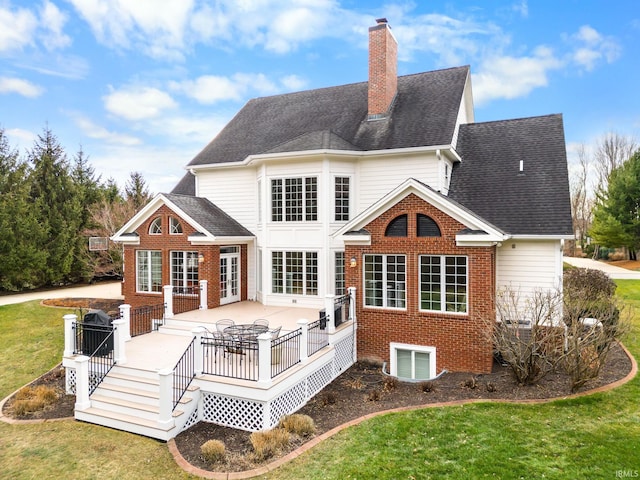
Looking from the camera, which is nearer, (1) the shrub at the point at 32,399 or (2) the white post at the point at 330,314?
(1) the shrub at the point at 32,399

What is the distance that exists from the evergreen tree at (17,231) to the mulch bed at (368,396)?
621 inches

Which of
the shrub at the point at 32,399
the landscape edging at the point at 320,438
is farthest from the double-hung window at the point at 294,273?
the shrub at the point at 32,399

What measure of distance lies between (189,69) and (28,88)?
849cm

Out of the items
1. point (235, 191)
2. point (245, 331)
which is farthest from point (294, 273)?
point (245, 331)

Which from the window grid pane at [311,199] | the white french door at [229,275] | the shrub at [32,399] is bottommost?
the shrub at [32,399]

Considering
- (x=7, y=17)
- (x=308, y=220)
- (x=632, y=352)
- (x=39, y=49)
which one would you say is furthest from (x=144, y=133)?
(x=632, y=352)

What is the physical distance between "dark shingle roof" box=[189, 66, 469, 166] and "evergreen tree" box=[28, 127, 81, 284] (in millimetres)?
14016

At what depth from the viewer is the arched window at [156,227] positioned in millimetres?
15344

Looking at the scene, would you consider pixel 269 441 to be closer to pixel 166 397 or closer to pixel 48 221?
pixel 166 397

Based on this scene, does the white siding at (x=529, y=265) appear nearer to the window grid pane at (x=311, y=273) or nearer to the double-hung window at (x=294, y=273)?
the window grid pane at (x=311, y=273)

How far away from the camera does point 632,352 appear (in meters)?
11.3

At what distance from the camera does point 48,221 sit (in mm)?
25234

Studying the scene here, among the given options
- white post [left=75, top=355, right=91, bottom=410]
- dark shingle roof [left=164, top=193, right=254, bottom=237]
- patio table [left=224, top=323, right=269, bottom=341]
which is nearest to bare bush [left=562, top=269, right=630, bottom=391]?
patio table [left=224, top=323, right=269, bottom=341]

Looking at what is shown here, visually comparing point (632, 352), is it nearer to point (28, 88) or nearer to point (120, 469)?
point (120, 469)
